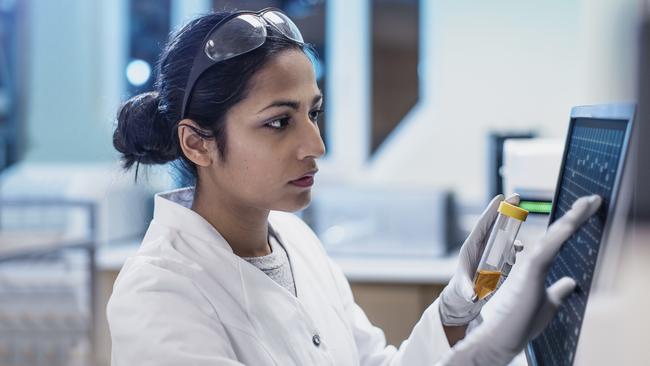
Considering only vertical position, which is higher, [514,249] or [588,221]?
[588,221]

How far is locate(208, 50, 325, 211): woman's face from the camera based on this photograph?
1.24 m

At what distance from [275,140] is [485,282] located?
391 millimetres

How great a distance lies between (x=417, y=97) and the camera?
344cm

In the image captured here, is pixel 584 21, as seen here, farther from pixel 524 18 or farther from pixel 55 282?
pixel 55 282

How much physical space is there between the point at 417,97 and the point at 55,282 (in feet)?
5.59

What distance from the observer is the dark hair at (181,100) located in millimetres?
1250

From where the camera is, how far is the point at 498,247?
43.3 inches

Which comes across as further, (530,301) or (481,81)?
(481,81)

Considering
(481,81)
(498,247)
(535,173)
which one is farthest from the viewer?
(481,81)

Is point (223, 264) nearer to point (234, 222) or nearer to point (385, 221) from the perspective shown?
point (234, 222)

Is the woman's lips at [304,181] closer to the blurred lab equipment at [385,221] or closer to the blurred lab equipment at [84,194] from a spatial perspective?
the blurred lab equipment at [385,221]

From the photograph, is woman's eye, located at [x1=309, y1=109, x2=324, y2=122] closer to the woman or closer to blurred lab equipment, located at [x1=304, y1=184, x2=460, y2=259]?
the woman

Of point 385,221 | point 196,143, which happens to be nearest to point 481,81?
point 385,221

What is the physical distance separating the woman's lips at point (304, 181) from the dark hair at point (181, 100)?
5.0 inches
